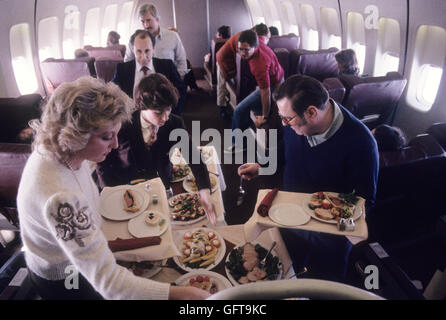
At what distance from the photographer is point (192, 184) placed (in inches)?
91.0

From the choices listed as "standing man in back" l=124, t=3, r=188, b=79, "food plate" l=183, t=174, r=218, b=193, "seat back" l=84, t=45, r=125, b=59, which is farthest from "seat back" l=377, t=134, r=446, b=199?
"seat back" l=84, t=45, r=125, b=59

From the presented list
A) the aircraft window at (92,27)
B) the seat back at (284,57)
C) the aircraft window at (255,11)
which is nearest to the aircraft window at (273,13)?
the aircraft window at (255,11)

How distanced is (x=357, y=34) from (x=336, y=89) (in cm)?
366

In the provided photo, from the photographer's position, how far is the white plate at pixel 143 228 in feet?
5.51

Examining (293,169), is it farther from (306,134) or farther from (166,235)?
(166,235)

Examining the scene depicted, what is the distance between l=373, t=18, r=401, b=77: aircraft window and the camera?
5.21 meters

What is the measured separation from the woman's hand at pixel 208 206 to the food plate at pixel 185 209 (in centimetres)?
4

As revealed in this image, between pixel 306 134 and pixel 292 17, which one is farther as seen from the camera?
pixel 292 17

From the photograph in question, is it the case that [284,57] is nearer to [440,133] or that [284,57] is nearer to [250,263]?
[440,133]

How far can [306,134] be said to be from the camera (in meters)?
2.18

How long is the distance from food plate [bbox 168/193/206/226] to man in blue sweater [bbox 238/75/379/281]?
75 cm

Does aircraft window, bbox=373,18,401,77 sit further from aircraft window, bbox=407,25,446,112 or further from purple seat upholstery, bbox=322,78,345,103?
purple seat upholstery, bbox=322,78,345,103
